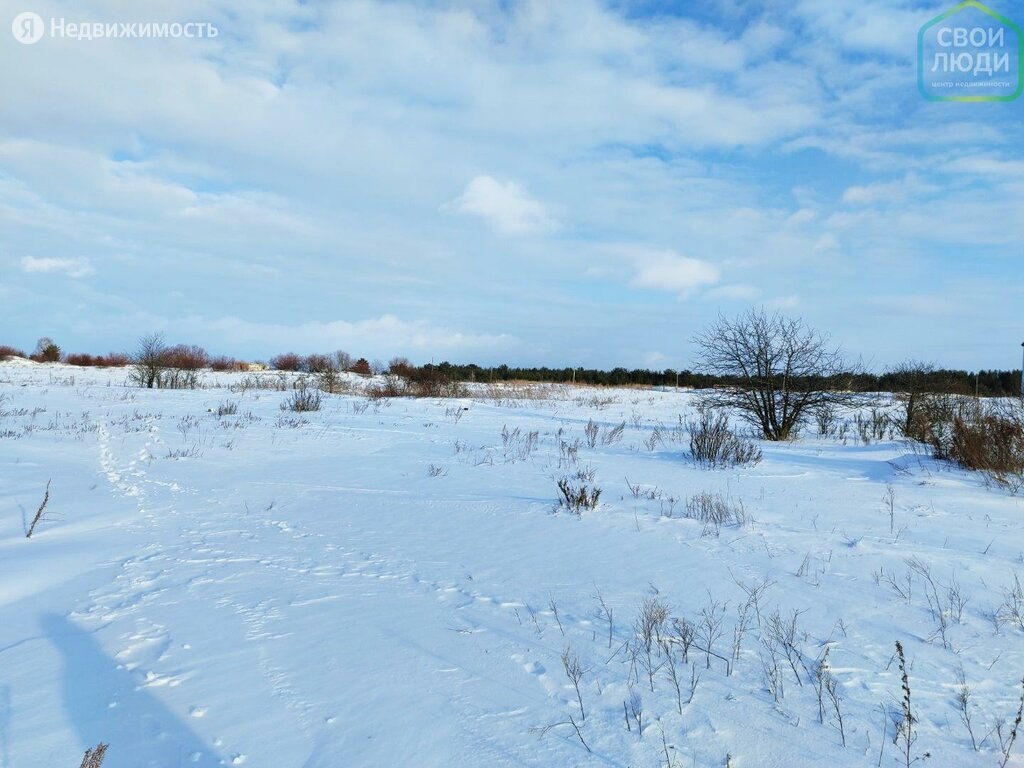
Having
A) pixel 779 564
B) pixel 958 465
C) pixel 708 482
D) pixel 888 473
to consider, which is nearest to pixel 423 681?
pixel 779 564

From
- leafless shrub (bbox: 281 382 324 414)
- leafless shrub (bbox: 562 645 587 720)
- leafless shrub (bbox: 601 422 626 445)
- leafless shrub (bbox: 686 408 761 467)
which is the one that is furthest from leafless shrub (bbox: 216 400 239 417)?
leafless shrub (bbox: 562 645 587 720)

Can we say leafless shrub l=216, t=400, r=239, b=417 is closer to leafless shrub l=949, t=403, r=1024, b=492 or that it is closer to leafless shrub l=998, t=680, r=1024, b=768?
leafless shrub l=949, t=403, r=1024, b=492

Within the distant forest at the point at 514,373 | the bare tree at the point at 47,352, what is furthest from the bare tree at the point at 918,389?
the bare tree at the point at 47,352

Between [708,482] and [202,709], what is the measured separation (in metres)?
6.61

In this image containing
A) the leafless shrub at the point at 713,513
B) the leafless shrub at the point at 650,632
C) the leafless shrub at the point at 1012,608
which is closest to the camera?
the leafless shrub at the point at 650,632

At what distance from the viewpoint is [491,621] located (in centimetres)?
350

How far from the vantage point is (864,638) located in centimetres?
322

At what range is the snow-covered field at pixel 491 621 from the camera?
2422mm

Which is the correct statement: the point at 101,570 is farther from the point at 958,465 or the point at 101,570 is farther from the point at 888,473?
the point at 958,465

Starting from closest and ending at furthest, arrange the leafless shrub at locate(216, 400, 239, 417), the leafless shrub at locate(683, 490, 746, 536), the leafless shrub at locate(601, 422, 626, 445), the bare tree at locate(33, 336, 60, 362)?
the leafless shrub at locate(683, 490, 746, 536) < the leafless shrub at locate(601, 422, 626, 445) < the leafless shrub at locate(216, 400, 239, 417) < the bare tree at locate(33, 336, 60, 362)

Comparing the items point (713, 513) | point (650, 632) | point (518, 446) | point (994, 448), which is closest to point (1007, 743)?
point (650, 632)

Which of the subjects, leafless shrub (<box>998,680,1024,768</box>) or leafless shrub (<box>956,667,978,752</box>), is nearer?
leafless shrub (<box>998,680,1024,768</box>)

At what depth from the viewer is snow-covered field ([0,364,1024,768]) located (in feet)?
7.95

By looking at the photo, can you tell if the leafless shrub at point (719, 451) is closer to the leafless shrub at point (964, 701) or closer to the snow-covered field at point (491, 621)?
the snow-covered field at point (491, 621)
